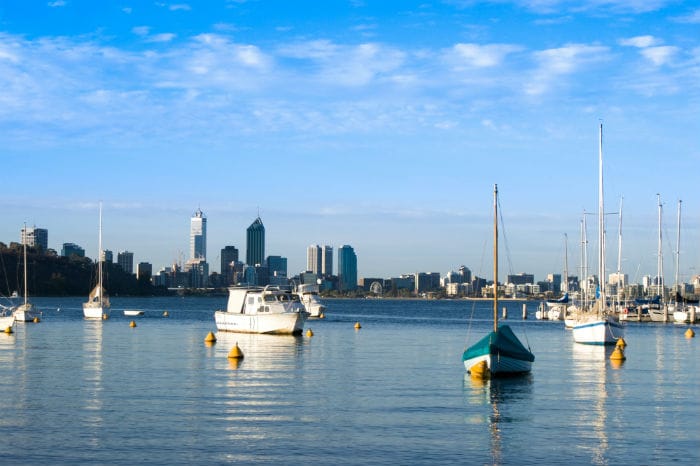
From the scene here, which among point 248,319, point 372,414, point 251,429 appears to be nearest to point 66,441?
point 251,429

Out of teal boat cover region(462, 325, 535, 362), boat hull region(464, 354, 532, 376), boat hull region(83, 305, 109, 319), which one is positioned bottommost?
boat hull region(83, 305, 109, 319)

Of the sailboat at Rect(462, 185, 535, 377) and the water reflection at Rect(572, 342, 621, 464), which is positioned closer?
the water reflection at Rect(572, 342, 621, 464)

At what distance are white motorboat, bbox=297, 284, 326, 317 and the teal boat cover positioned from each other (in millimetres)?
92158

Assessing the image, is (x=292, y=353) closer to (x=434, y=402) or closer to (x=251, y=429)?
(x=434, y=402)

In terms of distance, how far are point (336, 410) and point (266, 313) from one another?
51691mm

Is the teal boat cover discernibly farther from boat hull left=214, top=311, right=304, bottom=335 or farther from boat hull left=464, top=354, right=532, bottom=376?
boat hull left=214, top=311, right=304, bottom=335

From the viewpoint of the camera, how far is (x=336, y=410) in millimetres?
34312

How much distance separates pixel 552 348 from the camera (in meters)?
73.7

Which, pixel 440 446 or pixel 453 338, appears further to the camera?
pixel 453 338

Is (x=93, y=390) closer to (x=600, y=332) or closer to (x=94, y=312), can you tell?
(x=600, y=332)

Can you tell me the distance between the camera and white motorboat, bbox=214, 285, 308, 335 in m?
84.4

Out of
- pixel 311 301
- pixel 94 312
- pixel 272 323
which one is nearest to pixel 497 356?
pixel 272 323

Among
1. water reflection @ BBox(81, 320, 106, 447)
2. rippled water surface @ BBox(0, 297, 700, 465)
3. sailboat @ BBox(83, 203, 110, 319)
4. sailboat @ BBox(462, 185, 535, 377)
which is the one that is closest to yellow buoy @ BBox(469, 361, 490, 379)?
sailboat @ BBox(462, 185, 535, 377)

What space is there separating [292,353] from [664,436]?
37.0 m
